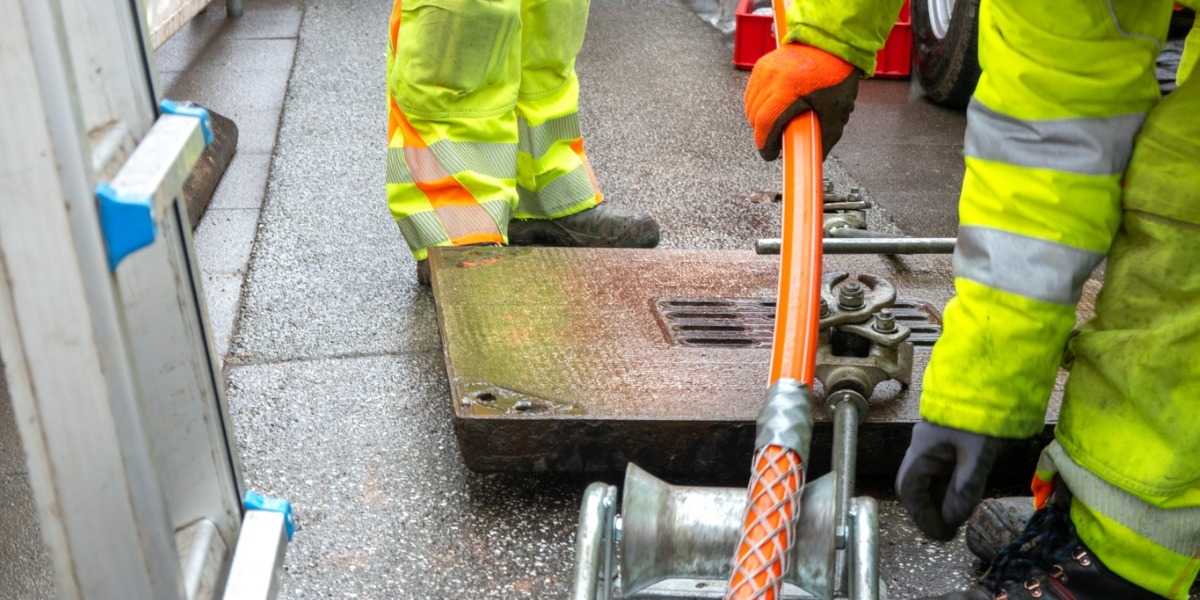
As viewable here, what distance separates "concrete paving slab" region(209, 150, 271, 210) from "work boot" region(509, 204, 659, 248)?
0.89m

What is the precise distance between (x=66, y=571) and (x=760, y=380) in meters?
1.39

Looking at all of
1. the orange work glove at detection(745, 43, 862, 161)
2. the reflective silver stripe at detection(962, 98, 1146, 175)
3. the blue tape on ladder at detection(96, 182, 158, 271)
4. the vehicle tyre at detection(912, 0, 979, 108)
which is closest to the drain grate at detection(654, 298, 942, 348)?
the orange work glove at detection(745, 43, 862, 161)

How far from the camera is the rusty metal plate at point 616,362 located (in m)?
1.93

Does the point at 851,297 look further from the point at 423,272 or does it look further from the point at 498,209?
the point at 423,272

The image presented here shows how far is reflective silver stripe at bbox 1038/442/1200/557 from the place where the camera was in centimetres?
150

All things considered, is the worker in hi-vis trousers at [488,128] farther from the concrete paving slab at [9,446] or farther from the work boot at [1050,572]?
the work boot at [1050,572]

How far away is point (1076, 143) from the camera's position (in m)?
1.48

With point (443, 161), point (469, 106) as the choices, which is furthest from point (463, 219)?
point (469, 106)

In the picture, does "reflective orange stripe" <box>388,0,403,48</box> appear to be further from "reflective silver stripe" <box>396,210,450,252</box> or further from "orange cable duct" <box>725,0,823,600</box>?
"orange cable duct" <box>725,0,823,600</box>

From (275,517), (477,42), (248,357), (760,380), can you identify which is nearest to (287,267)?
(248,357)

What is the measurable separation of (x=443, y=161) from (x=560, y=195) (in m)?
0.42

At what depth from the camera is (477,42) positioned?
8.61 ft

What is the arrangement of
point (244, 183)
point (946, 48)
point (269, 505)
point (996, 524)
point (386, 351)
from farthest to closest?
point (946, 48), point (244, 183), point (386, 351), point (996, 524), point (269, 505)

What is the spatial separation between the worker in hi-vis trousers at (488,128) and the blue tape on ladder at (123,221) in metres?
1.85
